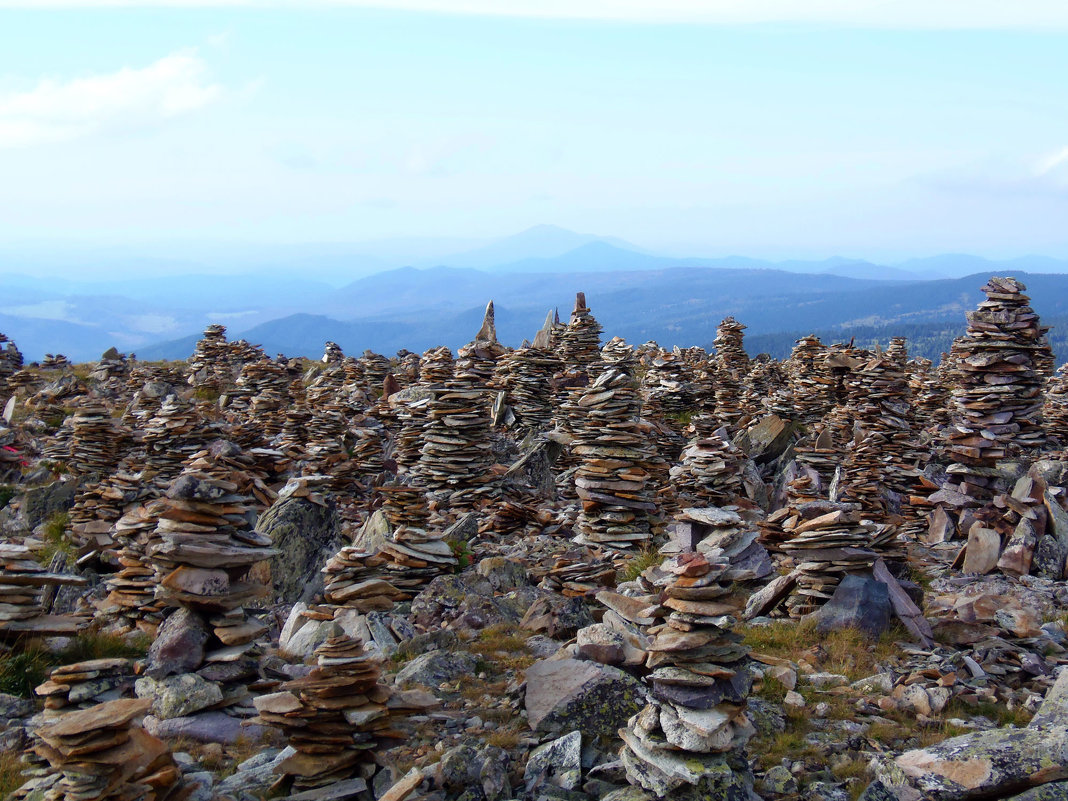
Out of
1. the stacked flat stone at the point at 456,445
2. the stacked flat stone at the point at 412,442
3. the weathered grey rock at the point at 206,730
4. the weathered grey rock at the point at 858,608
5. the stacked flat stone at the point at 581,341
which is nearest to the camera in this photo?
the weathered grey rock at the point at 206,730

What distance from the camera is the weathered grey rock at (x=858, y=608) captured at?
1095 cm

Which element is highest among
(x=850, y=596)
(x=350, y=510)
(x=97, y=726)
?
(x=97, y=726)

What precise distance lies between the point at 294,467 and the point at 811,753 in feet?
59.4

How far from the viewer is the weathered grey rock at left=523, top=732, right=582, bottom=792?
25.2 feet

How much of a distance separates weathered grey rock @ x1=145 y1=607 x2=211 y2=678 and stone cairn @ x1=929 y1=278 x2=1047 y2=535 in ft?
48.8

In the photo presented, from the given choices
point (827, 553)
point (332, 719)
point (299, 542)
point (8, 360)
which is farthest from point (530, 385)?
point (8, 360)

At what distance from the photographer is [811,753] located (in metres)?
8.12

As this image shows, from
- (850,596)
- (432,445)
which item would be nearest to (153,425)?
(432,445)

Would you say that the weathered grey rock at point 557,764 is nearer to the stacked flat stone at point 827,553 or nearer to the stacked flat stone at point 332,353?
the stacked flat stone at point 827,553

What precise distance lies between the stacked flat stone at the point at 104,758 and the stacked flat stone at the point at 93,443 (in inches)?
745

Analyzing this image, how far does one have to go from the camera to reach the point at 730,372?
32.3m

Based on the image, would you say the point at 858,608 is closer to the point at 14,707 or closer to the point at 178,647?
the point at 178,647

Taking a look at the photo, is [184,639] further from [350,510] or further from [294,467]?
[294,467]

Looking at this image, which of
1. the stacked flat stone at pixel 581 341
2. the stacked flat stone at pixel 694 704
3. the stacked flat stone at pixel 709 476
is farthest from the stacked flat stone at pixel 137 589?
the stacked flat stone at pixel 581 341
